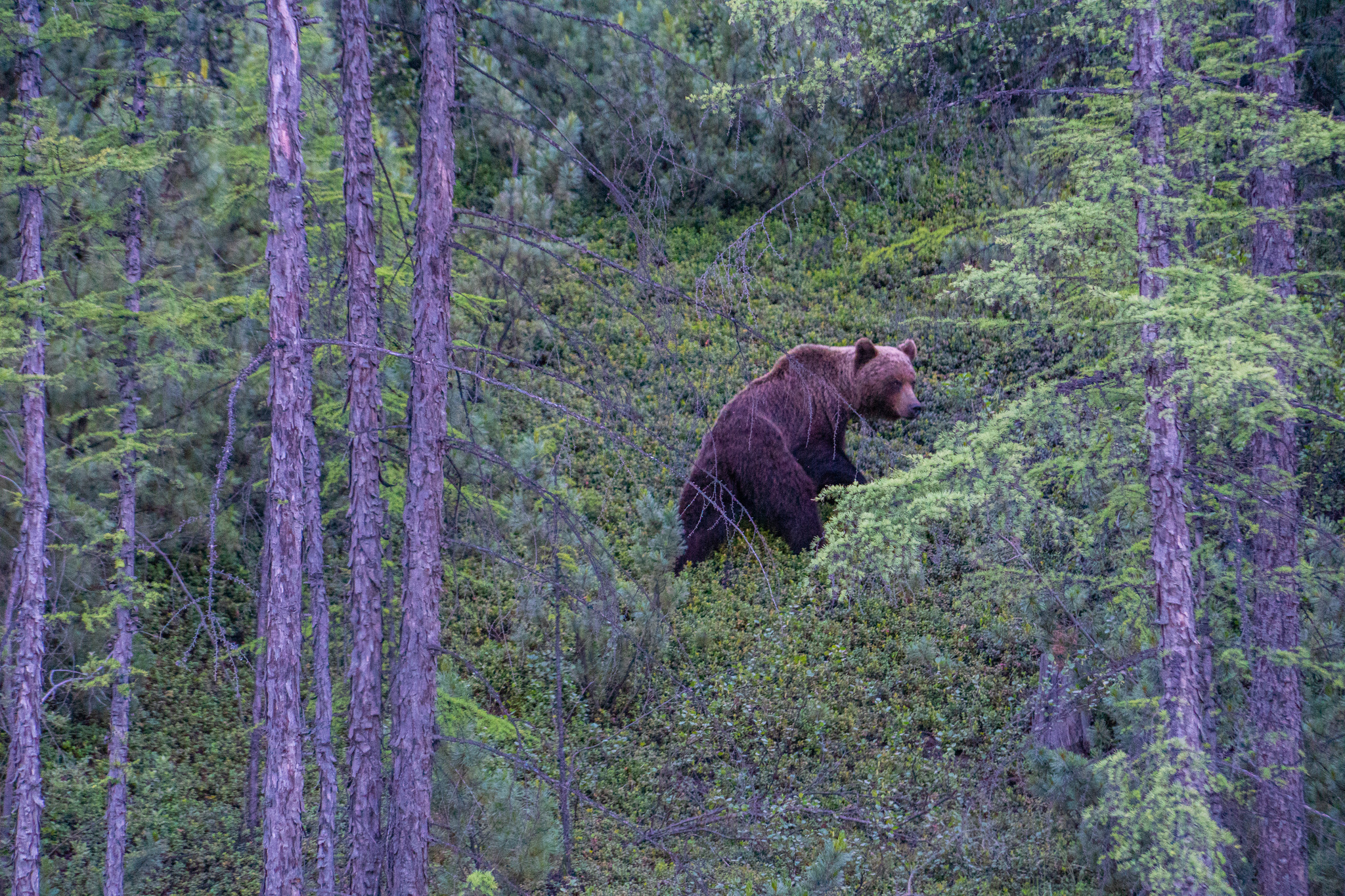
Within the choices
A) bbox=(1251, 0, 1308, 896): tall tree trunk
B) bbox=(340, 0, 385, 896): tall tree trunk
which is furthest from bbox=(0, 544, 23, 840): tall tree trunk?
bbox=(1251, 0, 1308, 896): tall tree trunk

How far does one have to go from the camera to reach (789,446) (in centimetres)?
1025

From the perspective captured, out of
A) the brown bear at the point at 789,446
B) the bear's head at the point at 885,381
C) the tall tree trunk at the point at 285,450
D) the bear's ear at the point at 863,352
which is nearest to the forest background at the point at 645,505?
the tall tree trunk at the point at 285,450

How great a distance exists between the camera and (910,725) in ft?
28.6

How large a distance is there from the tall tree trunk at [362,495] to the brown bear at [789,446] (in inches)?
199

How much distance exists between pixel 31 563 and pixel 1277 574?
8290 mm

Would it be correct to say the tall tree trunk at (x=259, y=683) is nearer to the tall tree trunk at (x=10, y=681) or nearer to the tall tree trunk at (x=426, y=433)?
the tall tree trunk at (x=426, y=433)

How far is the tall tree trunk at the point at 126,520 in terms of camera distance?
22.1 feet

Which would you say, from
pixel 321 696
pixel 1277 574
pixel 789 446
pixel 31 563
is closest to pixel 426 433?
pixel 321 696

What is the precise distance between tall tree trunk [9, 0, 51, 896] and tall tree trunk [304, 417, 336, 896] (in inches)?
72.1

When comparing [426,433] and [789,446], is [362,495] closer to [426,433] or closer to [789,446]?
[426,433]

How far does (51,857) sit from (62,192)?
5.78 meters

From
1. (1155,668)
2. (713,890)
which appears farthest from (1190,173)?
(713,890)

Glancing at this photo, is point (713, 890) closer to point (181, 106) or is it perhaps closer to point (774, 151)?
point (181, 106)

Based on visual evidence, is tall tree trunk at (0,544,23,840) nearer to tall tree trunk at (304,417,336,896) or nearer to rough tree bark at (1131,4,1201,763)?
tall tree trunk at (304,417,336,896)
